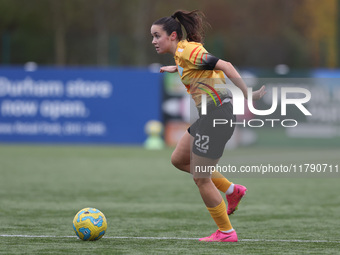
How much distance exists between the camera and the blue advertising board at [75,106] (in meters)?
20.0

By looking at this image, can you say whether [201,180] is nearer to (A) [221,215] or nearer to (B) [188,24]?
(A) [221,215]

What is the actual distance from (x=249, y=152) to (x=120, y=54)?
7.83 m

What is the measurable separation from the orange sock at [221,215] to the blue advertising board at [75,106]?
525 inches

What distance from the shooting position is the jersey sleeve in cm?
633

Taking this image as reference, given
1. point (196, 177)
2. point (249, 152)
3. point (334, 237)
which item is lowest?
point (249, 152)

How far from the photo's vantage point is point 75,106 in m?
20.0

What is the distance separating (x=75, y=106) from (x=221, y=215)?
13.7 meters

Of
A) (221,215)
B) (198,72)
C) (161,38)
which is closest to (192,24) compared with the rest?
(161,38)

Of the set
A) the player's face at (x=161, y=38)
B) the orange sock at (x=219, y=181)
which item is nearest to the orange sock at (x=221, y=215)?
the orange sock at (x=219, y=181)

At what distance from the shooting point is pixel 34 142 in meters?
20.1

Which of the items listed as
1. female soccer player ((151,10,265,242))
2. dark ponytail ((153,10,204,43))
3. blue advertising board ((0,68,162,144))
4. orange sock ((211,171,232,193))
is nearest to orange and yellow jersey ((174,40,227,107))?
female soccer player ((151,10,265,242))

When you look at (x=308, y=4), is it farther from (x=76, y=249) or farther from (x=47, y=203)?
(x=76, y=249)

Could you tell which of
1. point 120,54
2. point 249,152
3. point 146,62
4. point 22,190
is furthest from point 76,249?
point 146,62

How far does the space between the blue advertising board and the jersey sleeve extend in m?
13.6
